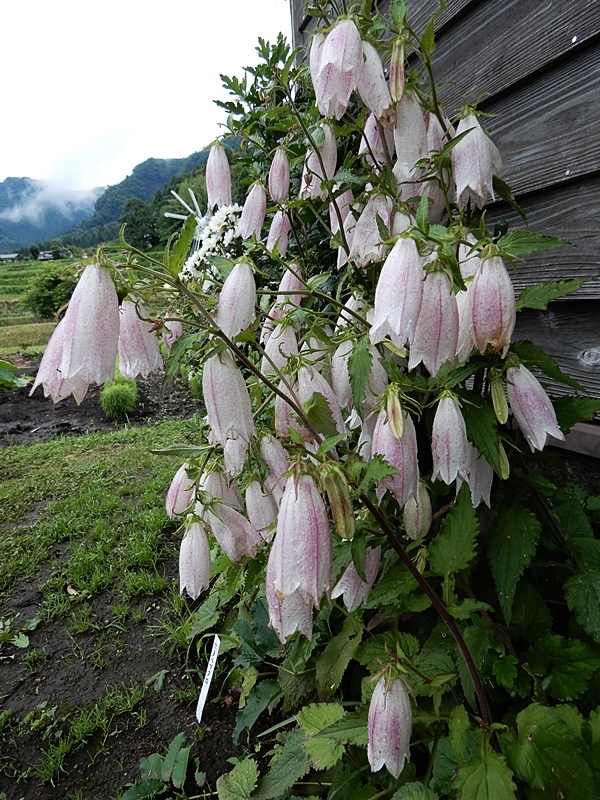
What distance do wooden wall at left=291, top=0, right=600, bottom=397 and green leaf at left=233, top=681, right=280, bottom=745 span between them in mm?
1416

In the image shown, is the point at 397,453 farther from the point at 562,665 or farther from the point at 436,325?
the point at 562,665

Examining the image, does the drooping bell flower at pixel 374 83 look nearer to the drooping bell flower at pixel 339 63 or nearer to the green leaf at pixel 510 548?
the drooping bell flower at pixel 339 63

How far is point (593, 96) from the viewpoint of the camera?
154 centimetres

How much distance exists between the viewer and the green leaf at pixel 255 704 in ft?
4.90

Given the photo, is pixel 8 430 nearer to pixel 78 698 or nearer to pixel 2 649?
pixel 2 649

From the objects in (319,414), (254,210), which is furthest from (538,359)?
(254,210)

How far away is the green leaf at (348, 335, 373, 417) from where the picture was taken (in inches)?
35.4

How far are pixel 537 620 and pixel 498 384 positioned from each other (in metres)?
0.55

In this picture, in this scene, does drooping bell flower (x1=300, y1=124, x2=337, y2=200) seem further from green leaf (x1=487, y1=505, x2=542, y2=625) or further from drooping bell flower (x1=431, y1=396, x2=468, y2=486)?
green leaf (x1=487, y1=505, x2=542, y2=625)

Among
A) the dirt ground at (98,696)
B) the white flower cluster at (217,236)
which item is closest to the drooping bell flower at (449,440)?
the dirt ground at (98,696)

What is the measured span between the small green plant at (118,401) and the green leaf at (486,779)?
5.82 meters

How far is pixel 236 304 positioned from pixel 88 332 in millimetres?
264

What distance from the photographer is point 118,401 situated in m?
6.15

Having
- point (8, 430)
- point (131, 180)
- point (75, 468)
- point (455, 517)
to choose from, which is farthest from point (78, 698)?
point (131, 180)
